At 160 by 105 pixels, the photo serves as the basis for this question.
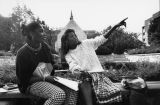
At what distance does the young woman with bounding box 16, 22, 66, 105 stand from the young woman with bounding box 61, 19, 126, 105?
0.33 meters

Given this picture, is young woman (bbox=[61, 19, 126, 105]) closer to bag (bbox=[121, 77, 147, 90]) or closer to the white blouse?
the white blouse

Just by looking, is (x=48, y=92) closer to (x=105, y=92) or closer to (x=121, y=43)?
(x=105, y=92)

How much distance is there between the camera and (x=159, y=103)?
336cm

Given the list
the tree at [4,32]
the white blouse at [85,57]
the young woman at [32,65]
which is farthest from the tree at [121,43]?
the young woman at [32,65]

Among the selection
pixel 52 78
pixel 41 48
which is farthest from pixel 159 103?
pixel 41 48

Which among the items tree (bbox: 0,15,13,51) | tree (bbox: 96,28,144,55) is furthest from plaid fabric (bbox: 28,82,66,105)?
tree (bbox: 0,15,13,51)

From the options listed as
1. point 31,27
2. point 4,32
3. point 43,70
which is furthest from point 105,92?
point 4,32

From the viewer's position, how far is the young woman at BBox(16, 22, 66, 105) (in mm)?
3225

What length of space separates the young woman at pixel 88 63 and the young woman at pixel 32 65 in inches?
13.0

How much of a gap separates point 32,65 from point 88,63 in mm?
732

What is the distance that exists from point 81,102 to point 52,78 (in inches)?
17.7

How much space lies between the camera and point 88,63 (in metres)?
3.66

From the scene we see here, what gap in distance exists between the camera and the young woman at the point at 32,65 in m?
3.22

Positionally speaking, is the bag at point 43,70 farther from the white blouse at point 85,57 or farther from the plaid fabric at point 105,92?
the plaid fabric at point 105,92
